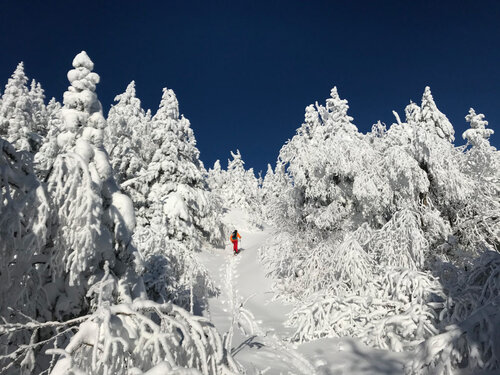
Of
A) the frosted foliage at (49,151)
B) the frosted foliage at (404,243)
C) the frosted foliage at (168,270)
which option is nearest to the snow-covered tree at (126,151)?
the frosted foliage at (49,151)

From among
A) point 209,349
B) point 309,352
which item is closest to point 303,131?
point 309,352

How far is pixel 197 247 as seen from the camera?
23.2 meters

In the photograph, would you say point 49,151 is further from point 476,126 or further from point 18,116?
point 476,126

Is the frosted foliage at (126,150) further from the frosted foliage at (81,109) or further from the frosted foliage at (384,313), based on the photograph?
the frosted foliage at (384,313)

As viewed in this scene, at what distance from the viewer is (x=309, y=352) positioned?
→ 25.5 ft

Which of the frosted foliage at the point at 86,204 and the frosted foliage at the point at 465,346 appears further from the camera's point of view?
the frosted foliage at the point at 86,204

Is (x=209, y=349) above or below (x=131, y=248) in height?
below

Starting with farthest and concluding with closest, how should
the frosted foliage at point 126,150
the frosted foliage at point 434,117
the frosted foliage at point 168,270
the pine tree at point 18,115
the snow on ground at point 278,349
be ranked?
the frosted foliage at point 434,117 → the pine tree at point 18,115 → the frosted foliage at point 126,150 → the frosted foliage at point 168,270 → the snow on ground at point 278,349

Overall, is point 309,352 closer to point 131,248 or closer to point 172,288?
point 131,248

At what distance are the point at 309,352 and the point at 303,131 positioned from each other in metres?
11.7

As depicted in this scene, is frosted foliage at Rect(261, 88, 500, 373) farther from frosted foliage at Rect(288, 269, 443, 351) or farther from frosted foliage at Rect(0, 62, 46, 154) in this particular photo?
frosted foliage at Rect(0, 62, 46, 154)

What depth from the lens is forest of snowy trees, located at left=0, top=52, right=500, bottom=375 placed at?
292 centimetres

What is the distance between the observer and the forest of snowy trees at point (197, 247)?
292 cm

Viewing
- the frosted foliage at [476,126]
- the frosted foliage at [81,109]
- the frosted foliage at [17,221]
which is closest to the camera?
the frosted foliage at [17,221]
